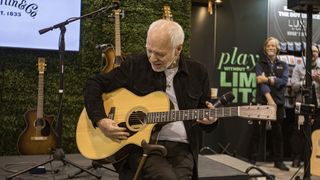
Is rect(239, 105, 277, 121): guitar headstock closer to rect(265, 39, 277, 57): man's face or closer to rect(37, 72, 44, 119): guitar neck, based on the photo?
rect(37, 72, 44, 119): guitar neck

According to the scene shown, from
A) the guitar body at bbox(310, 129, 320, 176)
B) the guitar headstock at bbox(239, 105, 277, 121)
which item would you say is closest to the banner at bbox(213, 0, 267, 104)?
the guitar body at bbox(310, 129, 320, 176)

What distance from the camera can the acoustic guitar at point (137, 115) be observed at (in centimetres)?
206

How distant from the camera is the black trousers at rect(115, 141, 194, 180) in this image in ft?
6.88

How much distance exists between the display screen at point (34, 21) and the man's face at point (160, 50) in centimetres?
252

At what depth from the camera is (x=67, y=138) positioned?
15.9ft

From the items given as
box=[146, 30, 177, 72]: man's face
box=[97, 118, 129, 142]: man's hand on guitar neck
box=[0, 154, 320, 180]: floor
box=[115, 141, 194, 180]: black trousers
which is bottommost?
box=[0, 154, 320, 180]: floor

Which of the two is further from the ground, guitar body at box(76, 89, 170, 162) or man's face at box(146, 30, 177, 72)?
man's face at box(146, 30, 177, 72)

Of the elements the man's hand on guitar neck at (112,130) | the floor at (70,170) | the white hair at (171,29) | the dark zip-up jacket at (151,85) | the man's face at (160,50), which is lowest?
the floor at (70,170)

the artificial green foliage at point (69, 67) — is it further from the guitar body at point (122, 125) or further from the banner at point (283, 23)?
the guitar body at point (122, 125)

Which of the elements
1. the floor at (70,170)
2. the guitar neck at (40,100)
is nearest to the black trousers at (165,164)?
the floor at (70,170)

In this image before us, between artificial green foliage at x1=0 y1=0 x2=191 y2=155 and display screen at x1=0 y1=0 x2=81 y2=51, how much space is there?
7.2 inches

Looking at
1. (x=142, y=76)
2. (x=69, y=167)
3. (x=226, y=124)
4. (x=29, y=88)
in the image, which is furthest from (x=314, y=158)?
(x=29, y=88)

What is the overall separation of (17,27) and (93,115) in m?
2.47

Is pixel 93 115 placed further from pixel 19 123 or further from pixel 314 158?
pixel 314 158
